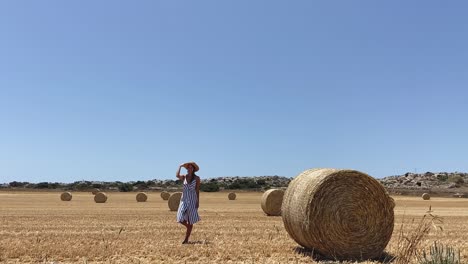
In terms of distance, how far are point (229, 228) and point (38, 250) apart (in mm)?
6395

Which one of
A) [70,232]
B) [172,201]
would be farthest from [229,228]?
[172,201]

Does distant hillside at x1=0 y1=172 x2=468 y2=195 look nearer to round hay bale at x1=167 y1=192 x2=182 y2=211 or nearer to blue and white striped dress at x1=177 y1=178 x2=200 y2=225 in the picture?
round hay bale at x1=167 y1=192 x2=182 y2=211

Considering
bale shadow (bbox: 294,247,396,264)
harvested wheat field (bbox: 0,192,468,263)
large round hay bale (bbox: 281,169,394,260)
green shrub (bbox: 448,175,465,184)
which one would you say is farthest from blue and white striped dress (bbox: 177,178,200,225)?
green shrub (bbox: 448,175,465,184)

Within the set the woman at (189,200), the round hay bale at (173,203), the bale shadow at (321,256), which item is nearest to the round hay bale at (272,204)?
the round hay bale at (173,203)

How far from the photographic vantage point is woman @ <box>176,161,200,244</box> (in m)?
12.0

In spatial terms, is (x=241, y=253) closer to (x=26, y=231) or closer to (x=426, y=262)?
(x=426, y=262)

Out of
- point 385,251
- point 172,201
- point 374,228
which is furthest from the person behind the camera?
Answer: point 172,201

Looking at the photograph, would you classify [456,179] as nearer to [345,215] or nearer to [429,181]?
[429,181]

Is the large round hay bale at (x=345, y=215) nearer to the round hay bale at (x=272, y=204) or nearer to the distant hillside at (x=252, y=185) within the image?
A: the round hay bale at (x=272, y=204)

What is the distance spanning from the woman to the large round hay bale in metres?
2.72

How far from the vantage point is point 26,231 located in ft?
46.6

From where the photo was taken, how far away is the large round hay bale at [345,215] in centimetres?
1008

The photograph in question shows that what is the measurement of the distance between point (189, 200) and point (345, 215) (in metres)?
3.74

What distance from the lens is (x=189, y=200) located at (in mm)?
12078
